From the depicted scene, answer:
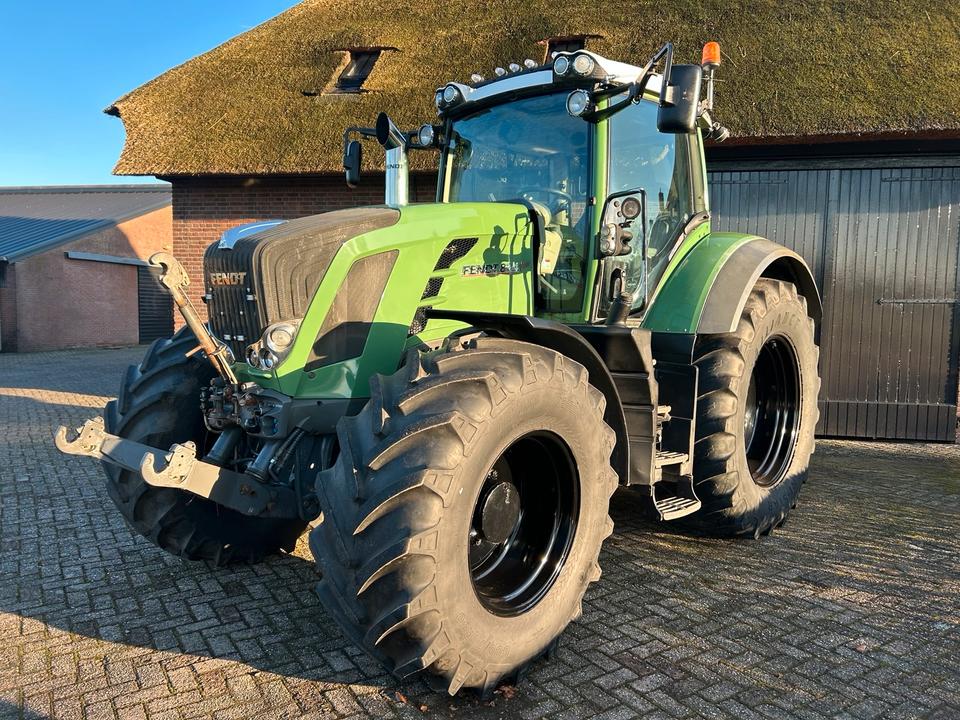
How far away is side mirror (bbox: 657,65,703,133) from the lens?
3158 millimetres

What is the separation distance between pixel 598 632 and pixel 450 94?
2928 millimetres

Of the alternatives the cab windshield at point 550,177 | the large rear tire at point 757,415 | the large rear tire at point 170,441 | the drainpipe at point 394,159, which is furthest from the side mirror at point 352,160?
the large rear tire at point 757,415

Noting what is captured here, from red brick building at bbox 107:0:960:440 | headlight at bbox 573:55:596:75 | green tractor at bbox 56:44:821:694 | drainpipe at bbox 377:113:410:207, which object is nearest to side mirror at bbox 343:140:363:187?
green tractor at bbox 56:44:821:694

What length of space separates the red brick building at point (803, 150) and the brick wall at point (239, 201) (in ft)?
0.07

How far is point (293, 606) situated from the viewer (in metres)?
3.52

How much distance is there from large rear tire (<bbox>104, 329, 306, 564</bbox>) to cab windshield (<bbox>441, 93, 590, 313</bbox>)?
1805mm

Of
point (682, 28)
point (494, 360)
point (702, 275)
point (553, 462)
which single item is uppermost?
point (682, 28)

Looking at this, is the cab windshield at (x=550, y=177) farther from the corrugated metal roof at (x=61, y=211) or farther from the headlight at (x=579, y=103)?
the corrugated metal roof at (x=61, y=211)

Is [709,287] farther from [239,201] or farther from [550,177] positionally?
[239,201]

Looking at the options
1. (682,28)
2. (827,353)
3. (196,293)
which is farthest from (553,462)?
(196,293)

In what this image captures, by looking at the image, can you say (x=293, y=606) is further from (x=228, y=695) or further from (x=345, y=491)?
(x=345, y=491)

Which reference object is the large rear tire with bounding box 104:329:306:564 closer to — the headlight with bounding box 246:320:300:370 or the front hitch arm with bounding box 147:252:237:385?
the front hitch arm with bounding box 147:252:237:385

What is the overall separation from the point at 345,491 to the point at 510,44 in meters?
9.26

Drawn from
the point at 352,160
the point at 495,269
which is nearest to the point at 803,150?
the point at 352,160
